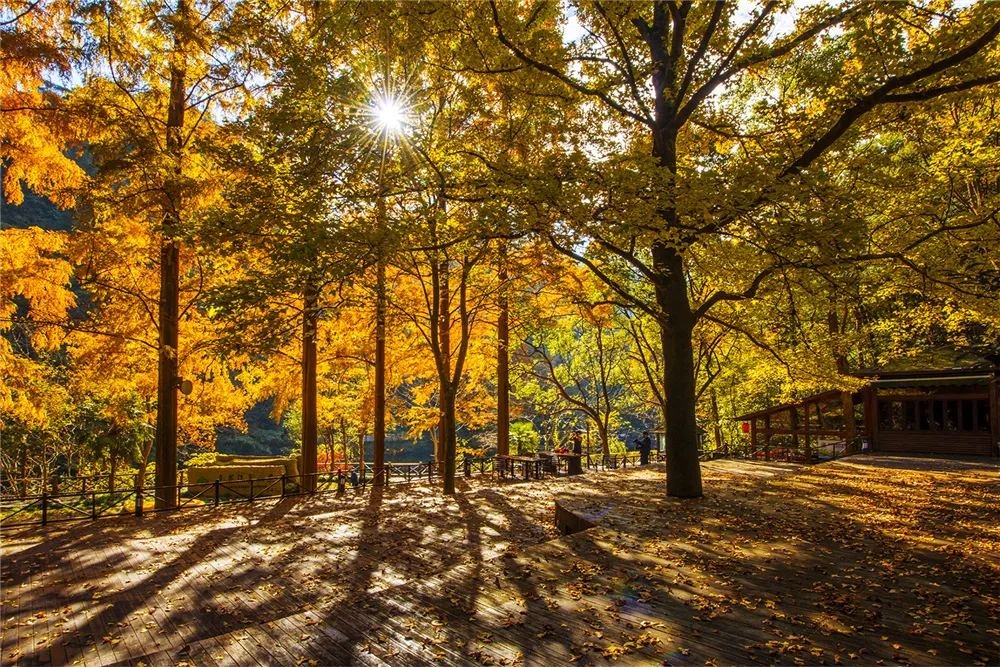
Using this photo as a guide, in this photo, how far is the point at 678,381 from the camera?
36.0 feet

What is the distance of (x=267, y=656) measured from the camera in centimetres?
438

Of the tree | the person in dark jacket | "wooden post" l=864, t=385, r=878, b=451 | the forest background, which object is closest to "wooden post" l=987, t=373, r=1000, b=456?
"wooden post" l=864, t=385, r=878, b=451

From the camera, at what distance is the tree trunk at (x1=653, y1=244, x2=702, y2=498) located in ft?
35.9

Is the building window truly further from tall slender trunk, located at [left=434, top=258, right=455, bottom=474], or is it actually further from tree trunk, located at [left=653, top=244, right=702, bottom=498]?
tall slender trunk, located at [left=434, top=258, right=455, bottom=474]

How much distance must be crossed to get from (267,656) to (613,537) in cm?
512

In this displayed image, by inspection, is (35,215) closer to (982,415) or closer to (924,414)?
(924,414)

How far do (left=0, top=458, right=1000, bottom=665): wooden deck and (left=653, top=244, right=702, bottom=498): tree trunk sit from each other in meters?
0.69

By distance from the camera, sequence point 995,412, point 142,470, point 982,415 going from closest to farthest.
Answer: point 995,412
point 982,415
point 142,470

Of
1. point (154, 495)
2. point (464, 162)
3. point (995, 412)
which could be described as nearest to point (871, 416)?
point (995, 412)

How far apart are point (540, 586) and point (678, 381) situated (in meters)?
6.42

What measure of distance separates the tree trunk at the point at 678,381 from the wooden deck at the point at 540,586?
27.1 inches

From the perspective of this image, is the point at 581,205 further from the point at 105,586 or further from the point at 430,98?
the point at 105,586

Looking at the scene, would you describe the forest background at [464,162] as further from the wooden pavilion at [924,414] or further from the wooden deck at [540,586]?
the wooden pavilion at [924,414]

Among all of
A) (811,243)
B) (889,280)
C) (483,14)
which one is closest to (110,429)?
(483,14)
